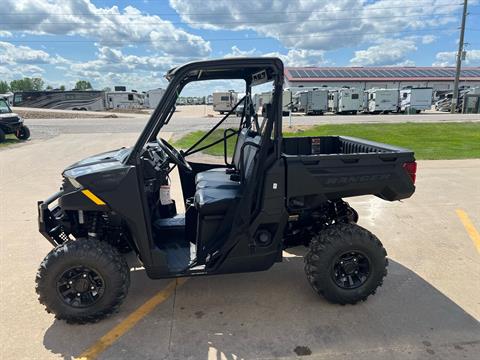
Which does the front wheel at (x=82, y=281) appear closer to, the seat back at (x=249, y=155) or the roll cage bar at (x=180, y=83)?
the roll cage bar at (x=180, y=83)

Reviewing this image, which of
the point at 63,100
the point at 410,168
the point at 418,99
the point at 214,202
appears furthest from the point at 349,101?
the point at 63,100

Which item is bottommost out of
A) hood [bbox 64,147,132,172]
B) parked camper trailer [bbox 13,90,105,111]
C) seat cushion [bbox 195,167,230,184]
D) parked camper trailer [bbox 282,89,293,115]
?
seat cushion [bbox 195,167,230,184]

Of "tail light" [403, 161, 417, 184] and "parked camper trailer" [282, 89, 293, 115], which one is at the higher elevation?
"parked camper trailer" [282, 89, 293, 115]

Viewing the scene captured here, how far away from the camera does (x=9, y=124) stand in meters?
15.8

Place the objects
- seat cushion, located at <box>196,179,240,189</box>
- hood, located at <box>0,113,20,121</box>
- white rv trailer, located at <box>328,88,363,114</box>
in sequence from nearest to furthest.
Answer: seat cushion, located at <box>196,179,240,189</box> → hood, located at <box>0,113,20,121</box> → white rv trailer, located at <box>328,88,363,114</box>

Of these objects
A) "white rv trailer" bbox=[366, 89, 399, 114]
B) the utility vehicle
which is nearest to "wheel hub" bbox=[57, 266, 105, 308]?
the utility vehicle

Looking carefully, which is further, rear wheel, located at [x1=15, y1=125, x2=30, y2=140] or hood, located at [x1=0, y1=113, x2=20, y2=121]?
rear wheel, located at [x1=15, y1=125, x2=30, y2=140]

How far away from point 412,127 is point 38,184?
16407mm

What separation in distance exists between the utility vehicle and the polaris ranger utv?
1527 centimetres

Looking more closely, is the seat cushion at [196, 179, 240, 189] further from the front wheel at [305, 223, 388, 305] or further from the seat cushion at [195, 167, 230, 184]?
the front wheel at [305, 223, 388, 305]

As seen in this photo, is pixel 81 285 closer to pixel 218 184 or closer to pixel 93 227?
pixel 93 227

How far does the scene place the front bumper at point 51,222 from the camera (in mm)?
3064

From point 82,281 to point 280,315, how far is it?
63.7 inches

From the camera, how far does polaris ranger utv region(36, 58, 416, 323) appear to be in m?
2.85
